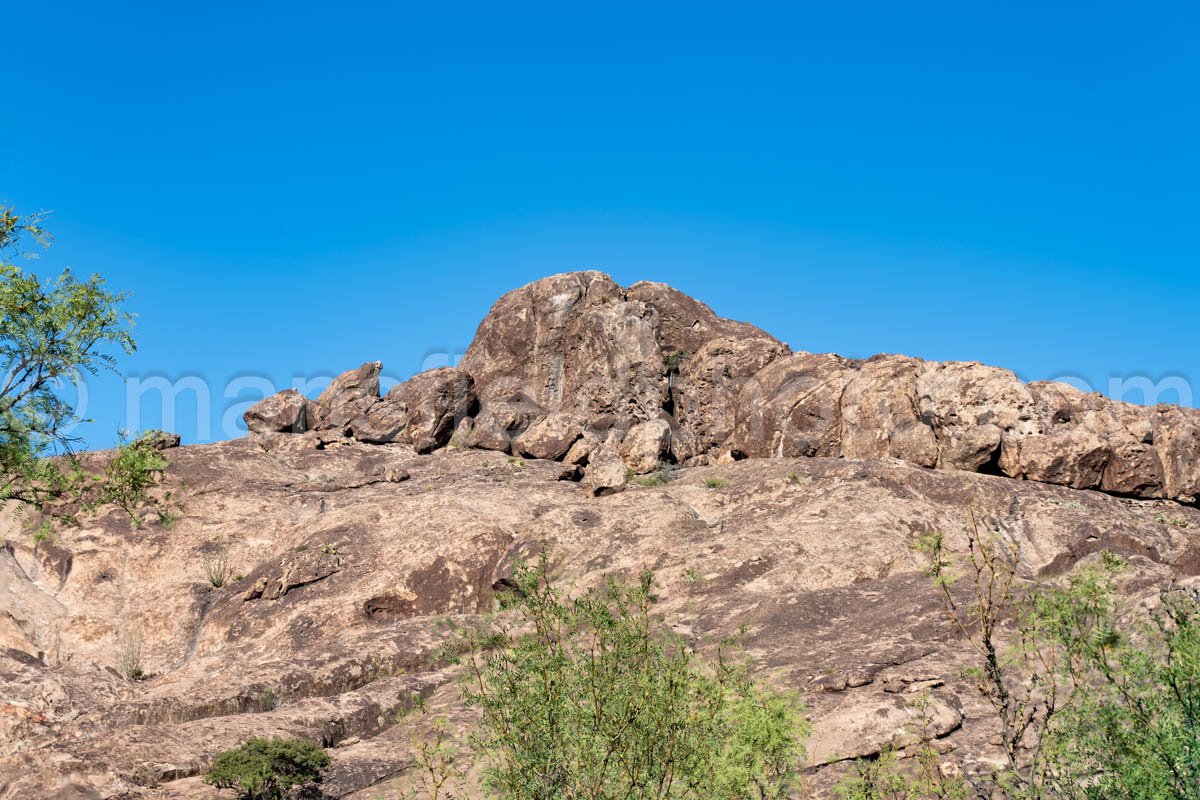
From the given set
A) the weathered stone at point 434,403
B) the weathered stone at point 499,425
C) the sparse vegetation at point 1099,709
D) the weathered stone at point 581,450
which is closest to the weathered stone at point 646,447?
the weathered stone at point 581,450

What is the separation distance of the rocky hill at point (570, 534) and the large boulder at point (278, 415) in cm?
12

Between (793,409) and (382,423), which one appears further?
(382,423)

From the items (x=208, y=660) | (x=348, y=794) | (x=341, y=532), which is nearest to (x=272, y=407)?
(x=341, y=532)

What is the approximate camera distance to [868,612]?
2734 centimetres

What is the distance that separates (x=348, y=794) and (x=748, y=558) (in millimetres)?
13301

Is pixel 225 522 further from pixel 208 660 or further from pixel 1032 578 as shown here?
pixel 1032 578

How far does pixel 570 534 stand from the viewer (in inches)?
1391

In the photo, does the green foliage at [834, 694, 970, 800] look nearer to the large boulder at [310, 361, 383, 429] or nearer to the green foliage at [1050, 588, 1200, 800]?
the green foliage at [1050, 588, 1200, 800]

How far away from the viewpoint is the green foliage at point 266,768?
70.7 ft

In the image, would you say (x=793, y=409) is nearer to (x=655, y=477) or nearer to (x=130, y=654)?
(x=655, y=477)

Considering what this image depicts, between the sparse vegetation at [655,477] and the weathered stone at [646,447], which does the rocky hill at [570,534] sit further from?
the sparse vegetation at [655,477]

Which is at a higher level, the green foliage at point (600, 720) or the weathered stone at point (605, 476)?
the weathered stone at point (605, 476)

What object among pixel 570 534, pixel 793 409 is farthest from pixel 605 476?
pixel 793 409

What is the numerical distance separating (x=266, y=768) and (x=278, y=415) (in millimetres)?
32992
